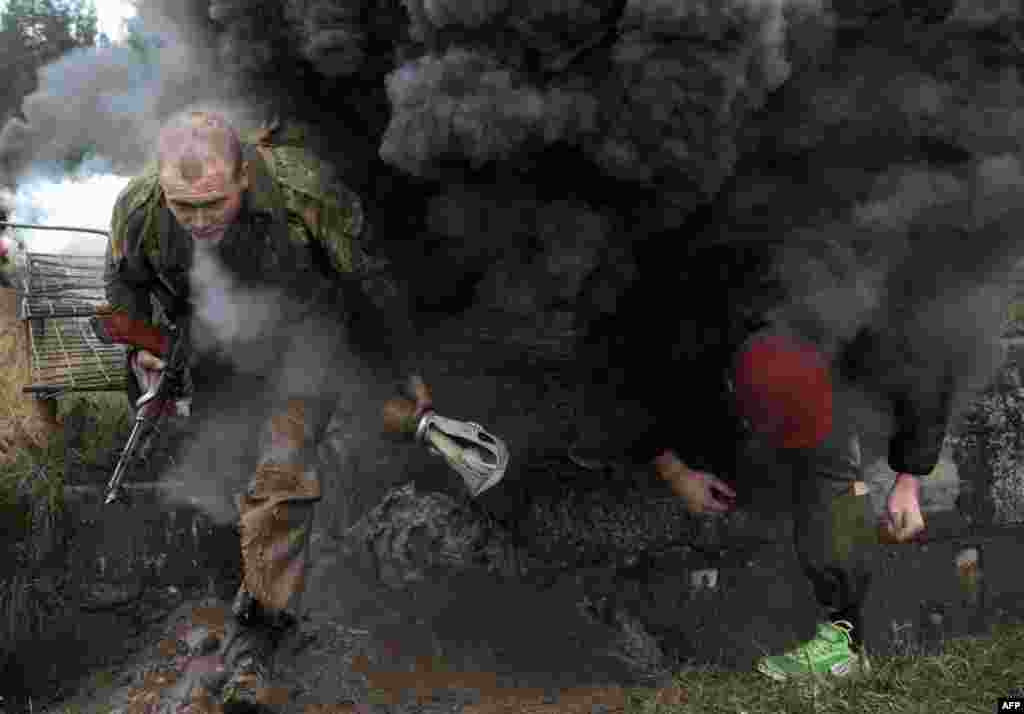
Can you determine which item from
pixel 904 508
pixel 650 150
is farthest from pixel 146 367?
pixel 904 508

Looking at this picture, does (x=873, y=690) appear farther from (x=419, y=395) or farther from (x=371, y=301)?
(x=371, y=301)

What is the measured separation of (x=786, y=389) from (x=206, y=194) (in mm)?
1644

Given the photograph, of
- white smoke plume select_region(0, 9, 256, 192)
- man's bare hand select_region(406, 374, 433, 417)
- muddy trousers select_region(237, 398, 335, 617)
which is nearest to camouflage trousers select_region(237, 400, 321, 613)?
muddy trousers select_region(237, 398, 335, 617)

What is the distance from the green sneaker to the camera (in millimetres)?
3189

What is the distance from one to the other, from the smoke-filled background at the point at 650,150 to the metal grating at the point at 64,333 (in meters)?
0.96

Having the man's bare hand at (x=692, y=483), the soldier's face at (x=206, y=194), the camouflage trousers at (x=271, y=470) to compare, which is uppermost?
the soldier's face at (x=206, y=194)

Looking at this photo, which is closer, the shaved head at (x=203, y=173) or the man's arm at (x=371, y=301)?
the shaved head at (x=203, y=173)

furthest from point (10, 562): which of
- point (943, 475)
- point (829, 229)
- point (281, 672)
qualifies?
point (943, 475)

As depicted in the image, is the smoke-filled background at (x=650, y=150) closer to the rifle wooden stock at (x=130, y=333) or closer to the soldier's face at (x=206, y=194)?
the soldier's face at (x=206, y=194)

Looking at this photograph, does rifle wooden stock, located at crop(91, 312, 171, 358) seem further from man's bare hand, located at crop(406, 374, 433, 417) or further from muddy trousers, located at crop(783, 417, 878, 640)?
muddy trousers, located at crop(783, 417, 878, 640)

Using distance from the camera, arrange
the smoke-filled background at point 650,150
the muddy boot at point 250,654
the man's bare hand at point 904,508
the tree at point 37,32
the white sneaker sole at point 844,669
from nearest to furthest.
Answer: the smoke-filled background at point 650,150
the muddy boot at point 250,654
the white sneaker sole at point 844,669
the man's bare hand at point 904,508
the tree at point 37,32

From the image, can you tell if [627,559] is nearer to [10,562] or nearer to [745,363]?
[745,363]

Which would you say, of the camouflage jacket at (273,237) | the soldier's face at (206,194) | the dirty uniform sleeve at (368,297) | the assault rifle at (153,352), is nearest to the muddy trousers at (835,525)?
the dirty uniform sleeve at (368,297)

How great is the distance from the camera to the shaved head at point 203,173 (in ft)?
9.20
